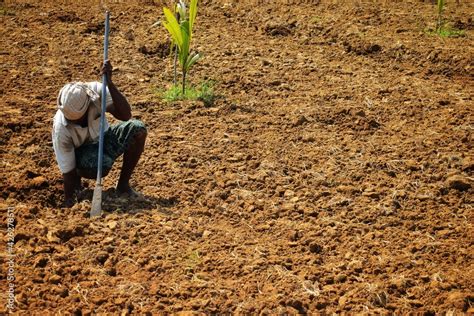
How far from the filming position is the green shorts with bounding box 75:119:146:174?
12.7 feet

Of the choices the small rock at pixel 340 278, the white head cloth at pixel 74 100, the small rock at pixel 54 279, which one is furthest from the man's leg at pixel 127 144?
the small rock at pixel 340 278

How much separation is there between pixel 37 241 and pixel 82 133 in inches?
28.2

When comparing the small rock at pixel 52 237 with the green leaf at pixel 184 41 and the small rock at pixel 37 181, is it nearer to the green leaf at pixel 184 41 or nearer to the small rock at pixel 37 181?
the small rock at pixel 37 181

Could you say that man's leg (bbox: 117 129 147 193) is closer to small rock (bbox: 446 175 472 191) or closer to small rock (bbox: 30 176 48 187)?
small rock (bbox: 30 176 48 187)

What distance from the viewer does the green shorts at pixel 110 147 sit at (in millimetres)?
3868

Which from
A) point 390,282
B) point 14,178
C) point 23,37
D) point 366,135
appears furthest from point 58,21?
point 390,282

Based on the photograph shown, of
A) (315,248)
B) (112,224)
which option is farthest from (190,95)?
(315,248)

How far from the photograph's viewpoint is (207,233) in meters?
3.58

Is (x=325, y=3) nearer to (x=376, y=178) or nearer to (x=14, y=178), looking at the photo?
(x=376, y=178)

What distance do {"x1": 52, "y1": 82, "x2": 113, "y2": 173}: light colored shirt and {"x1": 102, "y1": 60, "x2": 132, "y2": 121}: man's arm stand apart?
2.6 inches

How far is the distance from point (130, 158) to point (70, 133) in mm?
364

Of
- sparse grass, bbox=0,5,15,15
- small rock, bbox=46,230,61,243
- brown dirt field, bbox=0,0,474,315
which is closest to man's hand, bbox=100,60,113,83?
brown dirt field, bbox=0,0,474,315

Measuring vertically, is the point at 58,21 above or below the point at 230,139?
above

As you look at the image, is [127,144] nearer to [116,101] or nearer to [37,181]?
[116,101]
